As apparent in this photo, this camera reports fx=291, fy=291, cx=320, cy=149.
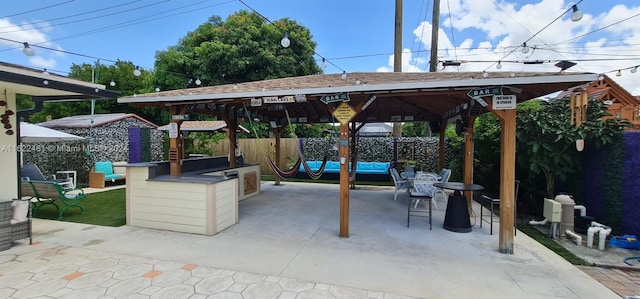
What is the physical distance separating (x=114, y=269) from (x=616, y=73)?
9242mm

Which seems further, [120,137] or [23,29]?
[120,137]

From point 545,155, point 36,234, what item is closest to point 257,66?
point 36,234

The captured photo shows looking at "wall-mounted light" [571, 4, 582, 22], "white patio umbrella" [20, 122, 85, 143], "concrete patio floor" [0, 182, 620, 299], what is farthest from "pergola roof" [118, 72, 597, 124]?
"white patio umbrella" [20, 122, 85, 143]

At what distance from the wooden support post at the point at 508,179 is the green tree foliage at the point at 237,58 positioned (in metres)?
9.89

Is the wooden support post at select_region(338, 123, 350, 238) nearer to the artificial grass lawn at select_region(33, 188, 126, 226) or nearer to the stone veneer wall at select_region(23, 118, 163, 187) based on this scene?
the artificial grass lawn at select_region(33, 188, 126, 226)

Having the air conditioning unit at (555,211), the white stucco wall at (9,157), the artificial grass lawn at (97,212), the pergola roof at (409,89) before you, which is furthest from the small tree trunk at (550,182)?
the white stucco wall at (9,157)

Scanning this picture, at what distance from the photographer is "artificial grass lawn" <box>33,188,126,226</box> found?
15.6 ft

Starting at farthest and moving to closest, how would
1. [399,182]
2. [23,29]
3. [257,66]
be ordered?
1. [257,66]
2. [23,29]
3. [399,182]

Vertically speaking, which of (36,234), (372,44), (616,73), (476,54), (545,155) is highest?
(372,44)

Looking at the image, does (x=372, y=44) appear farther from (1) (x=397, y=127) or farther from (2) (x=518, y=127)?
(2) (x=518, y=127)

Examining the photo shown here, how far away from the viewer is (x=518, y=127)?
529cm

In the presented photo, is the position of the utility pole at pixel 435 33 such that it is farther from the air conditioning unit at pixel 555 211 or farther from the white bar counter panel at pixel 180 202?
the white bar counter panel at pixel 180 202

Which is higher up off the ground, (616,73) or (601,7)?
(601,7)

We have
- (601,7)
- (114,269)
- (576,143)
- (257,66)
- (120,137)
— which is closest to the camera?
(114,269)
